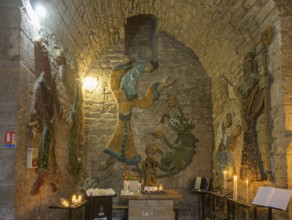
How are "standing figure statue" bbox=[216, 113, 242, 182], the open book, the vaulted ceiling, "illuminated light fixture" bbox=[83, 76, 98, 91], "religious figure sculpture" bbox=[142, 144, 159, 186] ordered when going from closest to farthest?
1. the open book
2. the vaulted ceiling
3. "religious figure sculpture" bbox=[142, 144, 159, 186]
4. "standing figure statue" bbox=[216, 113, 242, 182]
5. "illuminated light fixture" bbox=[83, 76, 98, 91]

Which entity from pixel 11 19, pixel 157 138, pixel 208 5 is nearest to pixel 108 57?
pixel 157 138

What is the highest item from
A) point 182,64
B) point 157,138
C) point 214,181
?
point 182,64

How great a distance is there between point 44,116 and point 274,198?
9.52 ft

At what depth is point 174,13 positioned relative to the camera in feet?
22.7

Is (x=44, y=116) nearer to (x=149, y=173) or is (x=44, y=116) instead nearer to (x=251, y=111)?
(x=149, y=173)

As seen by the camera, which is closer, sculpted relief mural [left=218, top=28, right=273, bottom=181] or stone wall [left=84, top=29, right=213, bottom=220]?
sculpted relief mural [left=218, top=28, right=273, bottom=181]

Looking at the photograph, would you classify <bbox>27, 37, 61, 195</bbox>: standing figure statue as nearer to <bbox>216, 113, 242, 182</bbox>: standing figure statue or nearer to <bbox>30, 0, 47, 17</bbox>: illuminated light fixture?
<bbox>30, 0, 47, 17</bbox>: illuminated light fixture

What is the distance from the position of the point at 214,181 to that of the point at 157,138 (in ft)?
4.84

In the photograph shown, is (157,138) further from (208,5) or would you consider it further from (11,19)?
(11,19)

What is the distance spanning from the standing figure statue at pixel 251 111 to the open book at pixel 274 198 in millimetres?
680

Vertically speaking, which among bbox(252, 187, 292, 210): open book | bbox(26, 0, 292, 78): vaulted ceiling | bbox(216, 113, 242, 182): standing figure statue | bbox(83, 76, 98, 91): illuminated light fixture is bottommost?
bbox(252, 187, 292, 210): open book

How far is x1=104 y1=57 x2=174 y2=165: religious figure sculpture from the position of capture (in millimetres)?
7325

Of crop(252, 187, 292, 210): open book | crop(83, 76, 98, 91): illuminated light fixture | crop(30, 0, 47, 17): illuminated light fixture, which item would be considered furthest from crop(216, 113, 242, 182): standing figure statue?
crop(30, 0, 47, 17): illuminated light fixture

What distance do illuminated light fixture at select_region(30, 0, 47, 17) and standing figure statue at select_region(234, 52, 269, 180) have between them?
10.0 feet
